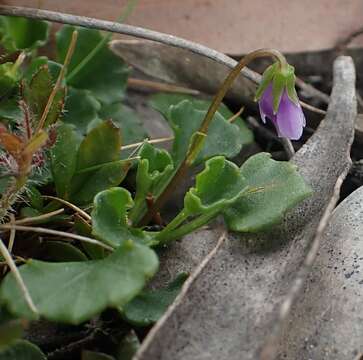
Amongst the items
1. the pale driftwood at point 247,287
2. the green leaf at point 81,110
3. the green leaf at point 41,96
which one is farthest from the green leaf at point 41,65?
the pale driftwood at point 247,287

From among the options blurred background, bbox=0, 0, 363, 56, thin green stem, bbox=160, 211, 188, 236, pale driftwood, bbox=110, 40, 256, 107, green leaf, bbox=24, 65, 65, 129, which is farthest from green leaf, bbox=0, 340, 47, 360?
blurred background, bbox=0, 0, 363, 56

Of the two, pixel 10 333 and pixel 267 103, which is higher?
pixel 267 103

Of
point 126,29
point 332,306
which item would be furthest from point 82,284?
point 126,29

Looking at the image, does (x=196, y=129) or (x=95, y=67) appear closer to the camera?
(x=196, y=129)

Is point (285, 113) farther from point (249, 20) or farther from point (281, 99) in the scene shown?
point (249, 20)

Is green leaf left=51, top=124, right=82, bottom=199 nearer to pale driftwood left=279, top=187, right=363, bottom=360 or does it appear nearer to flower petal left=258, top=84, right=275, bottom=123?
flower petal left=258, top=84, right=275, bottom=123

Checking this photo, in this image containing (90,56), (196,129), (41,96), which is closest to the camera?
(41,96)
